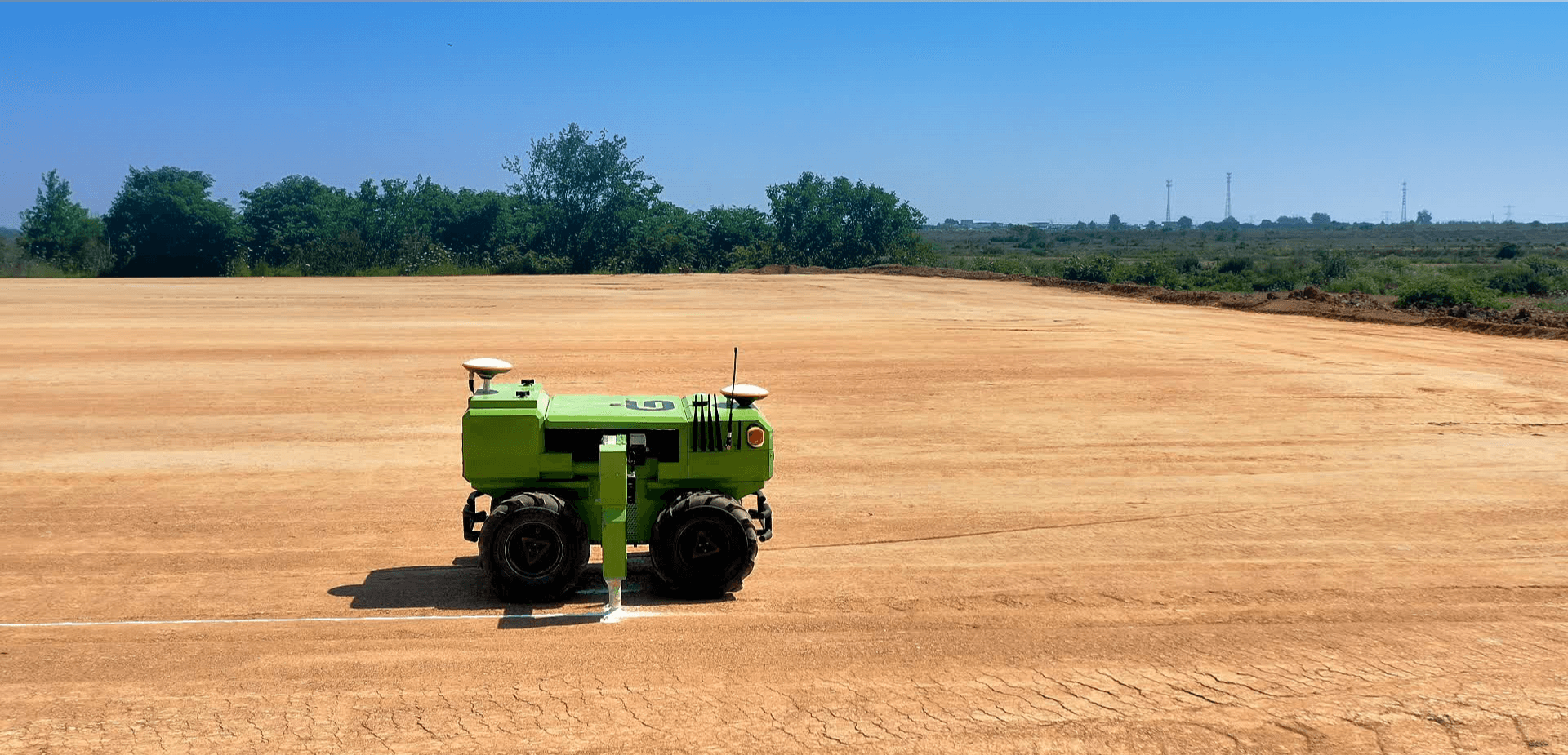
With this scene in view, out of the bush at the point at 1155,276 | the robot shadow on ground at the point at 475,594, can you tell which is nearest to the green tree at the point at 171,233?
the bush at the point at 1155,276

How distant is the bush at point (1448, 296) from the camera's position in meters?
32.4

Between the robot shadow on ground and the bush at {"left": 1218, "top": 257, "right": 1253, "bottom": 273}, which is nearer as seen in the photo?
the robot shadow on ground

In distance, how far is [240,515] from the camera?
11336 millimetres

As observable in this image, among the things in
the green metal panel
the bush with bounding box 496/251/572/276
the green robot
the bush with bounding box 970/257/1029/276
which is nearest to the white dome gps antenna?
the green robot

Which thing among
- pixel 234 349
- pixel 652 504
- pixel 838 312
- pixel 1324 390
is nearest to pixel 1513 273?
pixel 838 312

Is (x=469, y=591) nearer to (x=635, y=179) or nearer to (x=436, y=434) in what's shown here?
(x=436, y=434)

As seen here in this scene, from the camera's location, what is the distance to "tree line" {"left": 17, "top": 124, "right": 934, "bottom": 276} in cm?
6116

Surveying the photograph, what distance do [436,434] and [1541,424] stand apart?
14155mm

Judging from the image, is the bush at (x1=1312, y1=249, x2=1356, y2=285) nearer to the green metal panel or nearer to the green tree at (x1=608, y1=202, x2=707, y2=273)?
the green tree at (x1=608, y1=202, x2=707, y2=273)

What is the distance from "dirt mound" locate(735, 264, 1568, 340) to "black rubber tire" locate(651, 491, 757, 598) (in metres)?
24.1

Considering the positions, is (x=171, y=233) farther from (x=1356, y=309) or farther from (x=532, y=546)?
(x=532, y=546)

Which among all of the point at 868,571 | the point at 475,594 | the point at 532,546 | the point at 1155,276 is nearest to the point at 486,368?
the point at 532,546

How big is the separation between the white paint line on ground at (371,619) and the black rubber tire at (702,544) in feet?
1.05

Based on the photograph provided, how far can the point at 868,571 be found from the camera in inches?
381
